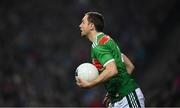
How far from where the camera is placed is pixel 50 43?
16.8m

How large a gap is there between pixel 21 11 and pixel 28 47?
1265 millimetres

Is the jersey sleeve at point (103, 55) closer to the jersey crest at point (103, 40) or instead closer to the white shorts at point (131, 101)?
the jersey crest at point (103, 40)

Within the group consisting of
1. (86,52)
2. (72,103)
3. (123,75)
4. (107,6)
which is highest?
(123,75)

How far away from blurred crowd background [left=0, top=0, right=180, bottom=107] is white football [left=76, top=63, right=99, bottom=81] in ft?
24.0

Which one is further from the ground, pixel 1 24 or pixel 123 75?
pixel 123 75

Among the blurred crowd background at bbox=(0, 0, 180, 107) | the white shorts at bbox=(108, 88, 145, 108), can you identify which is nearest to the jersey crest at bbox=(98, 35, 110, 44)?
the white shorts at bbox=(108, 88, 145, 108)

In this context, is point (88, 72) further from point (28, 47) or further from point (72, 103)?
point (28, 47)

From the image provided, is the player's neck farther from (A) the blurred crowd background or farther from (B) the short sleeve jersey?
(A) the blurred crowd background

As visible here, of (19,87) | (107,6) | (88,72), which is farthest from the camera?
(107,6)

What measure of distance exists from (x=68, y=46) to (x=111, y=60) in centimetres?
1047

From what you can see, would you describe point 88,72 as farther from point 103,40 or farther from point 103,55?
point 103,40

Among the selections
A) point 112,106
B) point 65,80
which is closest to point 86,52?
point 65,80

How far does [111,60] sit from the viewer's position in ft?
20.6

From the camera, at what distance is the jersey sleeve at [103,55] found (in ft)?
20.7
